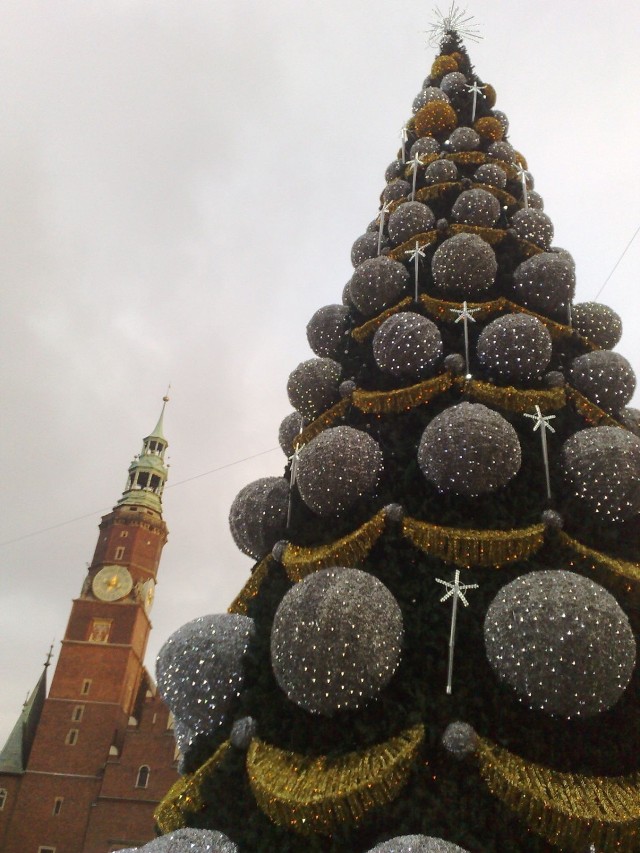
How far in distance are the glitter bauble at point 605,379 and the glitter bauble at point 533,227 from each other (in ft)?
3.15

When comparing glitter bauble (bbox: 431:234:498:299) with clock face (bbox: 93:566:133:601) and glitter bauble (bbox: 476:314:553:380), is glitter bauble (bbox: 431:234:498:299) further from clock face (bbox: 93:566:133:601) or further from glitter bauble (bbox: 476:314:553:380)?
clock face (bbox: 93:566:133:601)

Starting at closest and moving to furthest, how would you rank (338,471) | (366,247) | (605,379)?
(338,471) → (605,379) → (366,247)

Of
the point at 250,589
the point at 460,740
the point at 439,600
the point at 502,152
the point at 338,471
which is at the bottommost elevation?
the point at 460,740

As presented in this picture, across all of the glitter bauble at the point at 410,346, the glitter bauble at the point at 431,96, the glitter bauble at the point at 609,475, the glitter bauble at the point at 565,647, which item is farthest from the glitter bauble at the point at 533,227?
the glitter bauble at the point at 565,647

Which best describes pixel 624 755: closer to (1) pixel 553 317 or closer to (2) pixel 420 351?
(2) pixel 420 351

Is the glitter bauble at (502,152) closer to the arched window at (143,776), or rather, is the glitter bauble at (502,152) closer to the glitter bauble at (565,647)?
the glitter bauble at (565,647)

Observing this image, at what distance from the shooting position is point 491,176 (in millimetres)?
3830

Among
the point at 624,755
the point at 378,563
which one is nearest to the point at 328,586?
the point at 378,563

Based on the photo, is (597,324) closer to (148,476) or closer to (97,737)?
(97,737)

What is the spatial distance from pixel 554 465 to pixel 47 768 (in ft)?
74.4

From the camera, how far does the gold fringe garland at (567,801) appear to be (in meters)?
1.68

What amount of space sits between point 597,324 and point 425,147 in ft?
5.66

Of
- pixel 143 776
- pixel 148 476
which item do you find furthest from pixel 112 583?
pixel 143 776

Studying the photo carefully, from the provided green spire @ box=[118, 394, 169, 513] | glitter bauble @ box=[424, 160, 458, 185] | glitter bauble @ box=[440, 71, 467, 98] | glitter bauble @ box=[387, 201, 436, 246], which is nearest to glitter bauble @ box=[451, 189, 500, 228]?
glitter bauble @ box=[387, 201, 436, 246]
